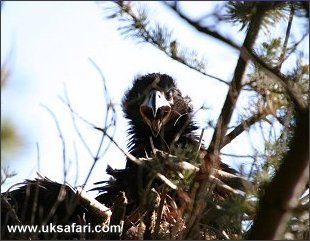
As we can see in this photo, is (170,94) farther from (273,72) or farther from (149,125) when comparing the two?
(273,72)

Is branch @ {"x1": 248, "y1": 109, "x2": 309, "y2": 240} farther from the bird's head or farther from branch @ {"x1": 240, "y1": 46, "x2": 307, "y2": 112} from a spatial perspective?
the bird's head

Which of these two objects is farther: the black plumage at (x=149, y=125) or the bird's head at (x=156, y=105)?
the bird's head at (x=156, y=105)

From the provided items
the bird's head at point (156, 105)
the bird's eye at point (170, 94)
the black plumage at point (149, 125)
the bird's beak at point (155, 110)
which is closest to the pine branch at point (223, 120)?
the black plumage at point (149, 125)

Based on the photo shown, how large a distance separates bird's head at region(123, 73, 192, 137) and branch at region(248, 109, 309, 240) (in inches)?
112

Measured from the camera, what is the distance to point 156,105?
5.75 metres

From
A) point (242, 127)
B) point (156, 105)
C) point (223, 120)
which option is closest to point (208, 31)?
point (223, 120)

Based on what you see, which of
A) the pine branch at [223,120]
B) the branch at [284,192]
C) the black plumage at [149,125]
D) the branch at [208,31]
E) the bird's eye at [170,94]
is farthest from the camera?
the bird's eye at [170,94]

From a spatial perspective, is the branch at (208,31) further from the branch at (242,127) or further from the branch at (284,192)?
the branch at (242,127)

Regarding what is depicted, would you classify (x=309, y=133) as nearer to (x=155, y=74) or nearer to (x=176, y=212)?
(x=176, y=212)

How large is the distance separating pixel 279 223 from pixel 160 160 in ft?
4.10

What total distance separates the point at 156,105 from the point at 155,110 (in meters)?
0.04

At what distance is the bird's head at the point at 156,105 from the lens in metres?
5.86

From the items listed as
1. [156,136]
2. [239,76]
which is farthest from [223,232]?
[156,136]

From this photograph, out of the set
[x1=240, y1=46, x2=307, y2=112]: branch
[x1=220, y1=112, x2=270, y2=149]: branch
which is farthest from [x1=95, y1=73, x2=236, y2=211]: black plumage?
[x1=240, y1=46, x2=307, y2=112]: branch
